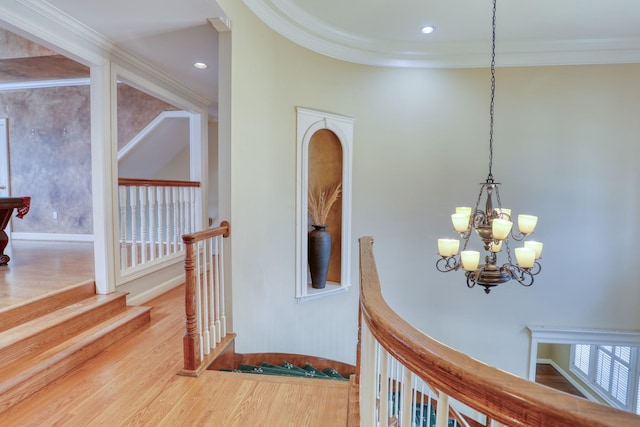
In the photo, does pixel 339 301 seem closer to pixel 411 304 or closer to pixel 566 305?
pixel 411 304

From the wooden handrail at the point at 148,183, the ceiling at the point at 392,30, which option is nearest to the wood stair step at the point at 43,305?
the wooden handrail at the point at 148,183

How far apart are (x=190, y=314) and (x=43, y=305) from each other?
1266 mm

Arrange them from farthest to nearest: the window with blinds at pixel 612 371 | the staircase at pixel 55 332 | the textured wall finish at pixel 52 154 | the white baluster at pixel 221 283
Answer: the window with blinds at pixel 612 371, the textured wall finish at pixel 52 154, the white baluster at pixel 221 283, the staircase at pixel 55 332


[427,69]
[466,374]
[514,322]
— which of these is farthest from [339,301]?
[466,374]

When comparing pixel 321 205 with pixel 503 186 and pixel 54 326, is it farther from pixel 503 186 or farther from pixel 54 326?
pixel 54 326

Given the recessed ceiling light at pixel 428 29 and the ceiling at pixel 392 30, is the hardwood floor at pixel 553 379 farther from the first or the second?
the recessed ceiling light at pixel 428 29

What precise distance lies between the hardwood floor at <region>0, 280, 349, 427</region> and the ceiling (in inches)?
98.8

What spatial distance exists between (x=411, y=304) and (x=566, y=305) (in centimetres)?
194

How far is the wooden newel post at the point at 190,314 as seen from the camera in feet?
6.70

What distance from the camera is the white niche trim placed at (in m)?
3.51

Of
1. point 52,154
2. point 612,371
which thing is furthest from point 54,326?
point 612,371

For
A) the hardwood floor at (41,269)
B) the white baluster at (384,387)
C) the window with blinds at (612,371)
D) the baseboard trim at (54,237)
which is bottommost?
the window with blinds at (612,371)

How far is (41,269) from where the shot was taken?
3.27m

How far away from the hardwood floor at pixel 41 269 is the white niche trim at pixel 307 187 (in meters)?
2.05
